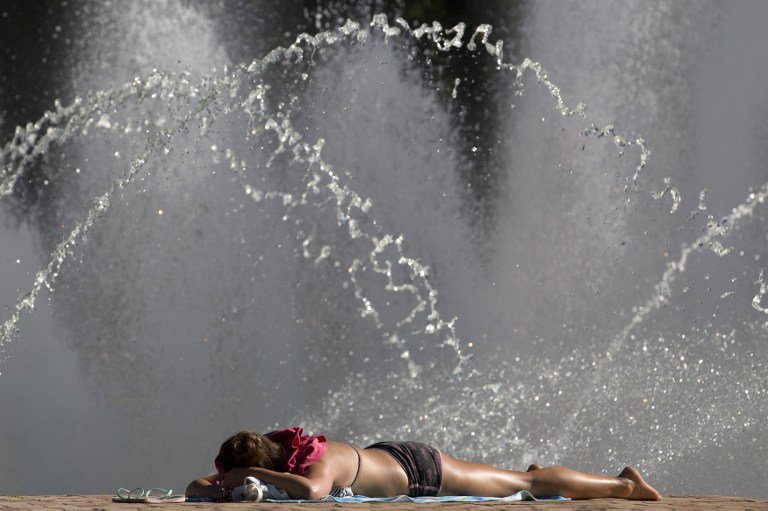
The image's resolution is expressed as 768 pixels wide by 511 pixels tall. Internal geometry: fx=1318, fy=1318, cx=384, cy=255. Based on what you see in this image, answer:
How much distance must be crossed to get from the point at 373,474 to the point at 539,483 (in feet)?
2.66

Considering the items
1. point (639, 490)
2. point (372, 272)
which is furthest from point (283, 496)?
point (372, 272)

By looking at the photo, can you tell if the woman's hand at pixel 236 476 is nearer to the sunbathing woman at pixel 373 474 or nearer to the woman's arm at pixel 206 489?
the sunbathing woman at pixel 373 474

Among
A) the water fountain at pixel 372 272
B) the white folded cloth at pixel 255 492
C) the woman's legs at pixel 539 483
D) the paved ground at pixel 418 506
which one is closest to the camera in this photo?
the paved ground at pixel 418 506

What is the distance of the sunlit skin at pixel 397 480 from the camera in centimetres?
528

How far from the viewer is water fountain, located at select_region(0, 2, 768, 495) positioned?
9930mm

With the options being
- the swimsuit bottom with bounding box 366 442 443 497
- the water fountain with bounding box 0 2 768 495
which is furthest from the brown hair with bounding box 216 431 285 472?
the water fountain with bounding box 0 2 768 495

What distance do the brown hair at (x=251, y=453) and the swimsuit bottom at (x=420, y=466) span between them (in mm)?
640

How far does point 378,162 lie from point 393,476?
18.4 ft

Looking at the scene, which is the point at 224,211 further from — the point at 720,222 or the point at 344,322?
the point at 720,222

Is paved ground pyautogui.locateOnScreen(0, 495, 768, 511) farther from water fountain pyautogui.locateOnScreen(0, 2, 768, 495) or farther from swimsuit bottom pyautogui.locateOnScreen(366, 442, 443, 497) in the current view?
water fountain pyautogui.locateOnScreen(0, 2, 768, 495)

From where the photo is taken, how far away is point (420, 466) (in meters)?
5.79

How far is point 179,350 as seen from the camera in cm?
1045

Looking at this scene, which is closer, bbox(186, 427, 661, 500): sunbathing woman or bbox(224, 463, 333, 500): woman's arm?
bbox(224, 463, 333, 500): woman's arm

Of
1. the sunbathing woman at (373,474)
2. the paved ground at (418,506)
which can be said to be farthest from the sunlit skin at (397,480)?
the paved ground at (418,506)
